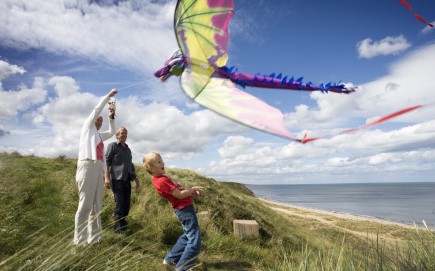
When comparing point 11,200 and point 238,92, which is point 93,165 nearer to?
point 238,92

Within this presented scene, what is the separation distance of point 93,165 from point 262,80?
3.72 meters

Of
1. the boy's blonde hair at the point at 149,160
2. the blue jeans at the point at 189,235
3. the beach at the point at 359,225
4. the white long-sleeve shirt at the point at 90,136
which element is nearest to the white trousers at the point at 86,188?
the white long-sleeve shirt at the point at 90,136

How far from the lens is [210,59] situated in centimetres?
229

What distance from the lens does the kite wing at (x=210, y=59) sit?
1.79m

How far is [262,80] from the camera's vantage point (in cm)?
192

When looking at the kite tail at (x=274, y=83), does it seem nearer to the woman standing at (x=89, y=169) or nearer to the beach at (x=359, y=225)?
the woman standing at (x=89, y=169)

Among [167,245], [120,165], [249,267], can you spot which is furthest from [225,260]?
[120,165]

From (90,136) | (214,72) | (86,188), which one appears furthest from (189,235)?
(214,72)

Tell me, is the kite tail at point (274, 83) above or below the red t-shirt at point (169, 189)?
above

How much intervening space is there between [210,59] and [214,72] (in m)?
0.12

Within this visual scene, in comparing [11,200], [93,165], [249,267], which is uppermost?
[93,165]

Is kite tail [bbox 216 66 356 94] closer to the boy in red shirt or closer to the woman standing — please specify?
the boy in red shirt

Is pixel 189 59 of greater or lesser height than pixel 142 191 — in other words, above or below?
above

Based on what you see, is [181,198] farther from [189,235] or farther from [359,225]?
[359,225]
